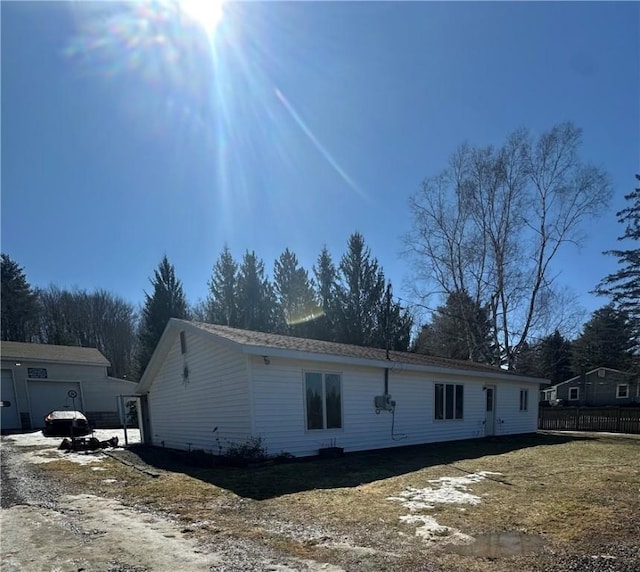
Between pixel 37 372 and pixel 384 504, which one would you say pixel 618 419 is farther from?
pixel 37 372

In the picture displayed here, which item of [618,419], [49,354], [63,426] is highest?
[49,354]

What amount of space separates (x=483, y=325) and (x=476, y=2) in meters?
19.2

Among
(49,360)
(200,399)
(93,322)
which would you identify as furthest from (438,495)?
(93,322)

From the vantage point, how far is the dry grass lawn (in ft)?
12.0

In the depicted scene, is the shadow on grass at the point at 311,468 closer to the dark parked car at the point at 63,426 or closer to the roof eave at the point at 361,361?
the roof eave at the point at 361,361

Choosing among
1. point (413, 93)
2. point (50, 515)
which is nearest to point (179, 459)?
point (50, 515)

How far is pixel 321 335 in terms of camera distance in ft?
111

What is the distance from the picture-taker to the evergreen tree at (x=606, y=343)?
1125 inches

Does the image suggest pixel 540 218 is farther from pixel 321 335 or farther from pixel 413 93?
pixel 321 335

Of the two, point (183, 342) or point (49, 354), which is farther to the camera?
point (49, 354)

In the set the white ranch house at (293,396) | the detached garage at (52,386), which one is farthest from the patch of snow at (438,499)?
the detached garage at (52,386)

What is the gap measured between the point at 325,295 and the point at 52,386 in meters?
20.9

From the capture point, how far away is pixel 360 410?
10938 mm

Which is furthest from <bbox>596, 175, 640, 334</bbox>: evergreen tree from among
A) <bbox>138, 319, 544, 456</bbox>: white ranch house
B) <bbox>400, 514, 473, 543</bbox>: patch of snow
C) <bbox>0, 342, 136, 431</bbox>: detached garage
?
<bbox>0, 342, 136, 431</bbox>: detached garage
